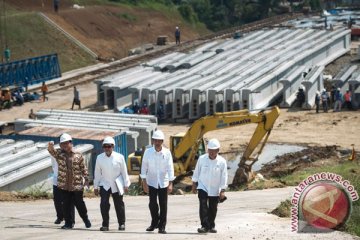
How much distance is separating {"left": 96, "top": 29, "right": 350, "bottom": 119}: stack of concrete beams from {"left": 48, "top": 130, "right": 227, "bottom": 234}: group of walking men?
25353 millimetres

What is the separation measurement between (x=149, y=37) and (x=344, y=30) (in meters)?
14.4

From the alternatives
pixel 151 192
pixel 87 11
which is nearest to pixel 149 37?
pixel 87 11

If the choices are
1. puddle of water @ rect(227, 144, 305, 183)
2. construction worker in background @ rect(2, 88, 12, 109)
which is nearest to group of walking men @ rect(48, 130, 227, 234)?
puddle of water @ rect(227, 144, 305, 183)

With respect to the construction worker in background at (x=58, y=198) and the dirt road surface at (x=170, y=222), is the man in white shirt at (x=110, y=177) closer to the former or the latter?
the dirt road surface at (x=170, y=222)

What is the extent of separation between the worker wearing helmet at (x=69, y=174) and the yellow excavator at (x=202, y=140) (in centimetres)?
1201

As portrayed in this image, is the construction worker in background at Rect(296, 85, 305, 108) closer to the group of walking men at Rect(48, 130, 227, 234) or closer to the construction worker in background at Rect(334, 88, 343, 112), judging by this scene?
the construction worker in background at Rect(334, 88, 343, 112)

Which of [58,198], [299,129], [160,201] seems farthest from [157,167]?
[299,129]

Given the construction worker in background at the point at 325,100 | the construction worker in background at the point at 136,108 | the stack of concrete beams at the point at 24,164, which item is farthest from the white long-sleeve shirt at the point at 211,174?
the construction worker in background at the point at 325,100

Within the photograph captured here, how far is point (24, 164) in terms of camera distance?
22172 mm

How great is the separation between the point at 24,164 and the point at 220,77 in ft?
68.9

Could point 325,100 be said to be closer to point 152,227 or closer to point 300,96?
point 300,96

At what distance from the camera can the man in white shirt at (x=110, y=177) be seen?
1231cm

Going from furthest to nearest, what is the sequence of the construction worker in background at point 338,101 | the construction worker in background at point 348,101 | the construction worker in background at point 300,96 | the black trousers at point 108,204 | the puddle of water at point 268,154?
the construction worker in background at point 300,96, the construction worker in background at point 348,101, the construction worker in background at point 338,101, the puddle of water at point 268,154, the black trousers at point 108,204

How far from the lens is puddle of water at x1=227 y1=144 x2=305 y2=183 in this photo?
2822cm
